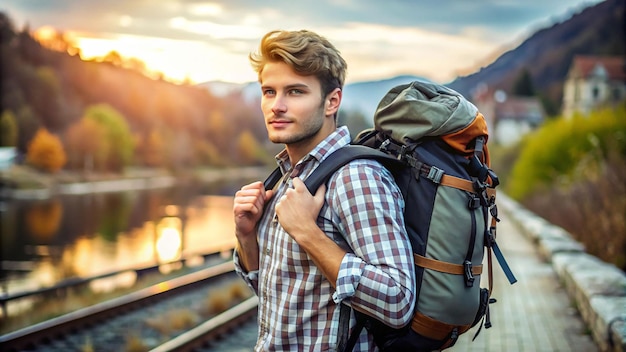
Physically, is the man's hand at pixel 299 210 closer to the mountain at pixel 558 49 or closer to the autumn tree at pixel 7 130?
the mountain at pixel 558 49

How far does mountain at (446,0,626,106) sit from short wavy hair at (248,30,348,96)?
79563mm

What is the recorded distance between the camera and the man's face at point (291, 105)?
233cm

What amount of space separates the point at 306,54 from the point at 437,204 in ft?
2.11

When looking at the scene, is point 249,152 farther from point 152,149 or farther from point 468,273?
point 468,273

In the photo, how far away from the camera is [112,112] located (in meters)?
123

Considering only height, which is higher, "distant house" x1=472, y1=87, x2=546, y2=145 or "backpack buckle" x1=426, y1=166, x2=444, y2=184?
"distant house" x1=472, y1=87, x2=546, y2=145

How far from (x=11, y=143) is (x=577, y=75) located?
72.4 meters

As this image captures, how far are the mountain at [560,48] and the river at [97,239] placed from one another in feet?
157

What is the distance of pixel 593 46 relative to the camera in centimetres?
9894

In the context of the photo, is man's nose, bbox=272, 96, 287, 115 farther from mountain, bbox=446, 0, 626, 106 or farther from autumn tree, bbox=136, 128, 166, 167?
autumn tree, bbox=136, 128, 166, 167

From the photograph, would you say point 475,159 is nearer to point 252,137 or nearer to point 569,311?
point 569,311

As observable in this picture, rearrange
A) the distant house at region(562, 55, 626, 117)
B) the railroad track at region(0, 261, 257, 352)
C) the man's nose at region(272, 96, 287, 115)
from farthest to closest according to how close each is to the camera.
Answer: the distant house at region(562, 55, 626, 117) < the railroad track at region(0, 261, 257, 352) < the man's nose at region(272, 96, 287, 115)

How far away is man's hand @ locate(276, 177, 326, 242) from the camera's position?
219 cm

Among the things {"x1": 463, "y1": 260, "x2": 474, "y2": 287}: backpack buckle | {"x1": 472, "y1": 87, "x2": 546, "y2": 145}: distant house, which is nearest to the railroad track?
{"x1": 463, "y1": 260, "x2": 474, "y2": 287}: backpack buckle
